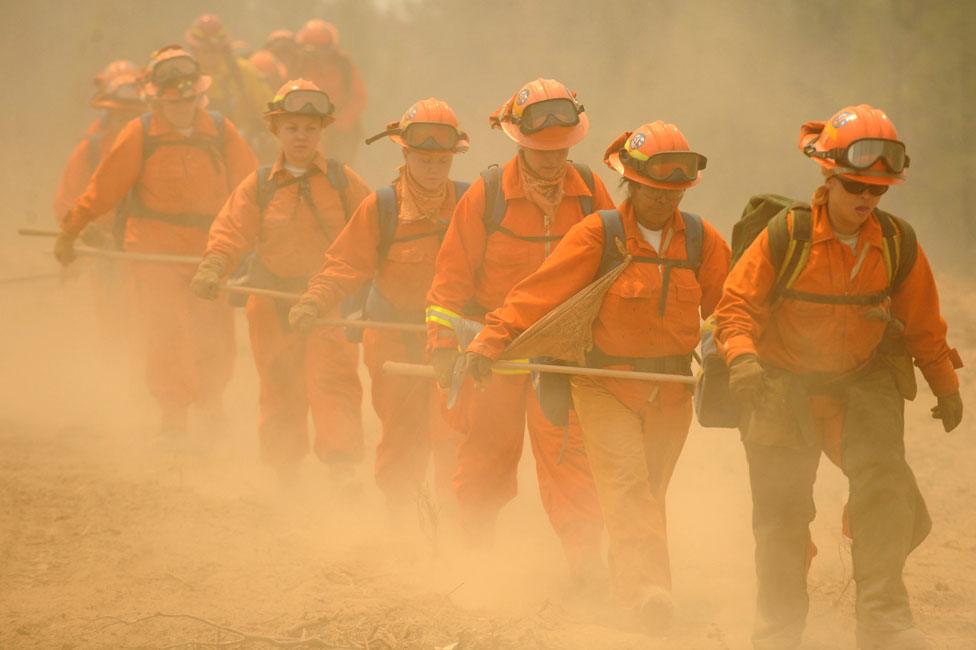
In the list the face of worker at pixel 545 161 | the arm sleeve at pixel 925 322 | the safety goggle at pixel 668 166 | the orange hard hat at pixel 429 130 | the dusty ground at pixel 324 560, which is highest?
the orange hard hat at pixel 429 130

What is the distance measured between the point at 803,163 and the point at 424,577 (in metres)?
10.6

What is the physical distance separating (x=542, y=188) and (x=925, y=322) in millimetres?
2112

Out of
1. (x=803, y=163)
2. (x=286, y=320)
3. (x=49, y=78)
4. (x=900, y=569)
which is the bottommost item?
(x=900, y=569)

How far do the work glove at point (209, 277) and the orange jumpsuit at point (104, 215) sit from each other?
3288 mm

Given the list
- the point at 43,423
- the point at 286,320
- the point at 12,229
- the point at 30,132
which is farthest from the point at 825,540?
the point at 30,132

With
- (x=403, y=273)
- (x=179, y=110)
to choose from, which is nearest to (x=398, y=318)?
(x=403, y=273)

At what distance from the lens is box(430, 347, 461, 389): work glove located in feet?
21.2

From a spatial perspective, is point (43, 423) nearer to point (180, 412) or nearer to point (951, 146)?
point (180, 412)

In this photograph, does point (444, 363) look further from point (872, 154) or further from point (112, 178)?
point (112, 178)

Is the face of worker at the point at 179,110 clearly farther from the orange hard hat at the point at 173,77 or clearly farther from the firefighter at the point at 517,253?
the firefighter at the point at 517,253

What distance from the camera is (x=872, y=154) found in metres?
5.14

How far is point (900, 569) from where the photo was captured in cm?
508

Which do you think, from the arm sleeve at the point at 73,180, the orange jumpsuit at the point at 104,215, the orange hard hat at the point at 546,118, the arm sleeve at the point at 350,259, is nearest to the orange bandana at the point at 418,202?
the arm sleeve at the point at 350,259

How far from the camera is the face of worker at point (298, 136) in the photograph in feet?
26.7
